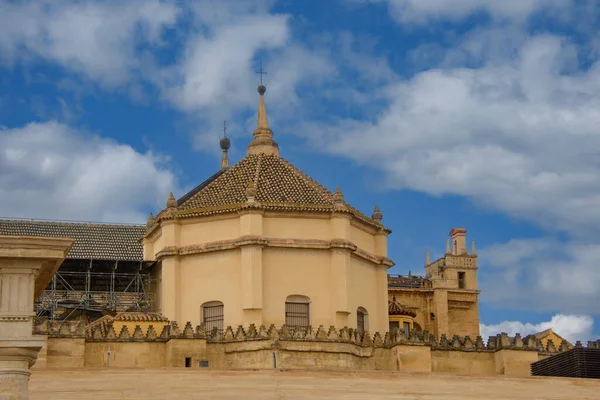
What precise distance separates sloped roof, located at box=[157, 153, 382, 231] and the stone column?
1202 inches

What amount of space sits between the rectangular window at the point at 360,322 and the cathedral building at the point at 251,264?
0.05m

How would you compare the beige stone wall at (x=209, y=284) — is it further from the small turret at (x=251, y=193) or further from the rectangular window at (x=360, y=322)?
the rectangular window at (x=360, y=322)

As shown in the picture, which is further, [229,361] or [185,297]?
[185,297]

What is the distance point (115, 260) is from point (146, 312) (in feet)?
10.6

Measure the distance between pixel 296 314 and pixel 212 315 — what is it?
375cm

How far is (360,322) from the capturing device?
5153 centimetres

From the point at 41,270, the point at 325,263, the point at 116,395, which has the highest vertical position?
the point at 325,263

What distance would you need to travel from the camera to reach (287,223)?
50562 millimetres

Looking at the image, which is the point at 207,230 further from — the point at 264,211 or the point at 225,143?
the point at 225,143

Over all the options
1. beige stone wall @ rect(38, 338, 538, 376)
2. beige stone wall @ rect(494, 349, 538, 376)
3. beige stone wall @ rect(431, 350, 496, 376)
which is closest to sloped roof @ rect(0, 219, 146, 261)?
beige stone wall @ rect(38, 338, 538, 376)

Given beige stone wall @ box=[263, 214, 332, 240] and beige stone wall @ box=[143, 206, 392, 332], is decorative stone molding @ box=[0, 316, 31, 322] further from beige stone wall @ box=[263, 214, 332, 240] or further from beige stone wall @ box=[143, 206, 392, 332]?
beige stone wall @ box=[263, 214, 332, 240]

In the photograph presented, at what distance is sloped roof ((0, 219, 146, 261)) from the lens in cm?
5931

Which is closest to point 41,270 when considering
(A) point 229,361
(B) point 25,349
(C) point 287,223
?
(B) point 25,349

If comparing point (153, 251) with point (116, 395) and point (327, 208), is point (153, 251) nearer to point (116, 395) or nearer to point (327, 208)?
point (327, 208)
